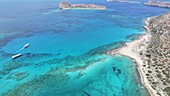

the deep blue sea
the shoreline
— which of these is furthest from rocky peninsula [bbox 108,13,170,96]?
the deep blue sea

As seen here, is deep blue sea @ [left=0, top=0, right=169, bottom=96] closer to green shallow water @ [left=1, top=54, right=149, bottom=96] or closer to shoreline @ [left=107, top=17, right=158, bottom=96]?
green shallow water @ [left=1, top=54, right=149, bottom=96]

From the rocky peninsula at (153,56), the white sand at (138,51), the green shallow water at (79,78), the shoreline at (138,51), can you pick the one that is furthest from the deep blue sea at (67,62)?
the rocky peninsula at (153,56)

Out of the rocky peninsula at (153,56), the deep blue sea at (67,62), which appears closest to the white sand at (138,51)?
the rocky peninsula at (153,56)

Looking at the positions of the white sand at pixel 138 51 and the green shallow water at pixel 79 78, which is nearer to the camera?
the green shallow water at pixel 79 78

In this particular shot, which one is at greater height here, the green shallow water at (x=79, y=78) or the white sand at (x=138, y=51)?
the white sand at (x=138, y=51)

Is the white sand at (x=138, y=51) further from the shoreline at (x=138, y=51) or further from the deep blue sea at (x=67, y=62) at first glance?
the deep blue sea at (x=67, y=62)

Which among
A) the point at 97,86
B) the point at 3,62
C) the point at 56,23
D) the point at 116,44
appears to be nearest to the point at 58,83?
the point at 97,86

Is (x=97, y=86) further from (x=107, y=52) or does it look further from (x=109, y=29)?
(x=109, y=29)

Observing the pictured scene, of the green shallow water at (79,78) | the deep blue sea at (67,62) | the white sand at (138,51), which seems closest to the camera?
the green shallow water at (79,78)

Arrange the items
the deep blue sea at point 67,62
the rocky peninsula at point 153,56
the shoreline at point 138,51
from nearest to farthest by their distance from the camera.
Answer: the rocky peninsula at point 153,56
the deep blue sea at point 67,62
the shoreline at point 138,51
